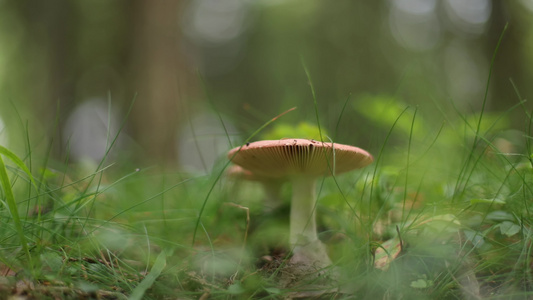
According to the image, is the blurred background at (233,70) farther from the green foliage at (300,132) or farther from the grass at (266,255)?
the grass at (266,255)

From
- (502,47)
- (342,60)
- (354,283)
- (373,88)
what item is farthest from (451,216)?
(342,60)

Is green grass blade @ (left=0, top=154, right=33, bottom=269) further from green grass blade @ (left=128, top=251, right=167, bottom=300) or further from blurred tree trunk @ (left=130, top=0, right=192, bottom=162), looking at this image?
blurred tree trunk @ (left=130, top=0, right=192, bottom=162)

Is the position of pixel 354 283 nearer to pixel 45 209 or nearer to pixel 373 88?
pixel 45 209

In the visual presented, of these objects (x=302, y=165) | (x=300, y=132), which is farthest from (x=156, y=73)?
(x=302, y=165)

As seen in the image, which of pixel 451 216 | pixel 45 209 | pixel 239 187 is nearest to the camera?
pixel 451 216

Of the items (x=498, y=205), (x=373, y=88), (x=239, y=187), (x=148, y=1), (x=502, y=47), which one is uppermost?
(x=148, y=1)

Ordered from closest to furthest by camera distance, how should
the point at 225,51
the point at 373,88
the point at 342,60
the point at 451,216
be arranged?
the point at 451,216 → the point at 373,88 → the point at 342,60 → the point at 225,51

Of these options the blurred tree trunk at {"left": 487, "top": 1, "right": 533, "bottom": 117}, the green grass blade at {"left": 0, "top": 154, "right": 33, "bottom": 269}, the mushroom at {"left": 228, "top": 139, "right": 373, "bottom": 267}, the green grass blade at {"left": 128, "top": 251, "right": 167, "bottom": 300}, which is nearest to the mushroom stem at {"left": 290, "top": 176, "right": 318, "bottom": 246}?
the mushroom at {"left": 228, "top": 139, "right": 373, "bottom": 267}
